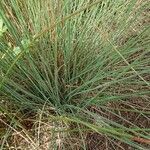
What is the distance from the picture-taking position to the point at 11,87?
1034 mm

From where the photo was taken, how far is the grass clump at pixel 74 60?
101 centimetres

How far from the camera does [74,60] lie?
41.6 inches

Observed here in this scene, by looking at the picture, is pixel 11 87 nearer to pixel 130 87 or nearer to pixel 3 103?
pixel 3 103

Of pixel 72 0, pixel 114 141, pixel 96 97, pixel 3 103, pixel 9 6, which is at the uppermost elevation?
pixel 9 6

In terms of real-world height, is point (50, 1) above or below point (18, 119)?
above

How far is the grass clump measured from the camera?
1008 mm

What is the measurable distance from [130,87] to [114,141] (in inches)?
7.2

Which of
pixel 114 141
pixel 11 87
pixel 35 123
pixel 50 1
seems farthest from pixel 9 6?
pixel 114 141

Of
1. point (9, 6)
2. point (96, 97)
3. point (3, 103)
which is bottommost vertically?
point (96, 97)

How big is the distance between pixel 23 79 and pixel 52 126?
171 millimetres

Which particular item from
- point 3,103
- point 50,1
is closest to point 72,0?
point 50,1

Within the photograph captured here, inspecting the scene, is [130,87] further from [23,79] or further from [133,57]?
[23,79]

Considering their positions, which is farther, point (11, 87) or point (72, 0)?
point (72, 0)

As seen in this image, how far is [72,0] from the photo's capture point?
115 centimetres
